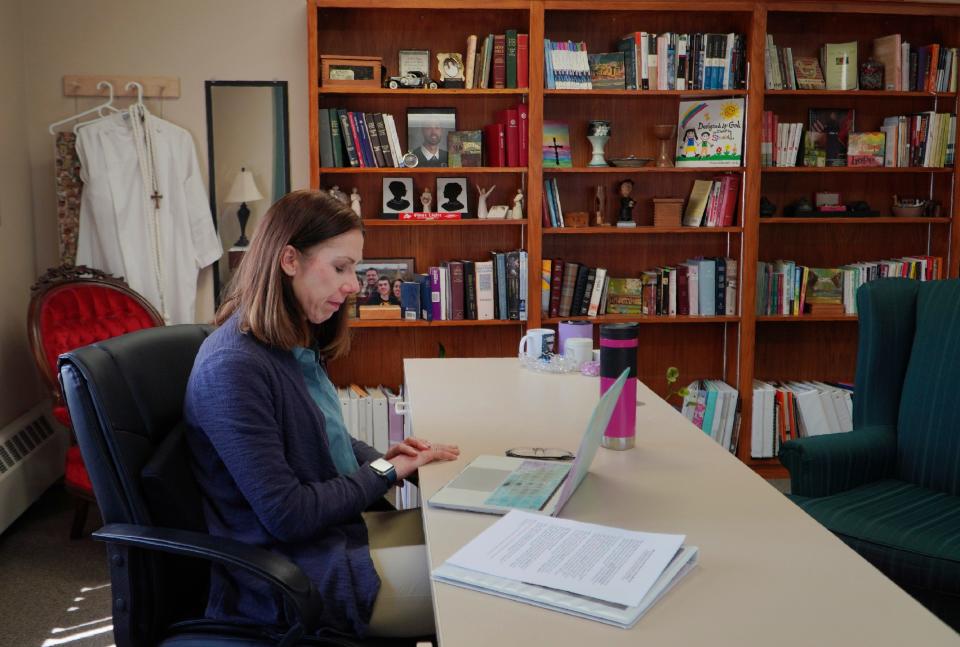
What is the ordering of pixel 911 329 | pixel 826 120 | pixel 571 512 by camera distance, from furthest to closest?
pixel 826 120
pixel 911 329
pixel 571 512

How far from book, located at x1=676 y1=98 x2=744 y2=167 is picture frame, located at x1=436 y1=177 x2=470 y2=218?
997 mm

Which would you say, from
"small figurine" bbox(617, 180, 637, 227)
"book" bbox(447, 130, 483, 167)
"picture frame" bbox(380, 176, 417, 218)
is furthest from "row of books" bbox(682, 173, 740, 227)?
"picture frame" bbox(380, 176, 417, 218)

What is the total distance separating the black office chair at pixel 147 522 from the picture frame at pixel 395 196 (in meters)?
2.65

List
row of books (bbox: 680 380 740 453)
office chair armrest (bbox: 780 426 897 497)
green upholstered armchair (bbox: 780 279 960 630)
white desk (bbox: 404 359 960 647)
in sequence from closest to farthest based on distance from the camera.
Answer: white desk (bbox: 404 359 960 647)
green upholstered armchair (bbox: 780 279 960 630)
office chair armrest (bbox: 780 426 897 497)
row of books (bbox: 680 380 740 453)

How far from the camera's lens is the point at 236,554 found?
4.72ft

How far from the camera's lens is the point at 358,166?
13.3 ft

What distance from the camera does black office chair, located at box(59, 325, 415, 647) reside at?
1.47m

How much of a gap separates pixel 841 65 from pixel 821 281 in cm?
99

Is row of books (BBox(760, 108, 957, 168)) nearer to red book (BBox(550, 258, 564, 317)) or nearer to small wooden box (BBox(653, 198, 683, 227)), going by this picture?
small wooden box (BBox(653, 198, 683, 227))

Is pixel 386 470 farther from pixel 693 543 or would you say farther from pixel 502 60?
pixel 502 60

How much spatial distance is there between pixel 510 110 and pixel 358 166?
721mm

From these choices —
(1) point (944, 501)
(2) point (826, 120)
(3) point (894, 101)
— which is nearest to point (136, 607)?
(1) point (944, 501)

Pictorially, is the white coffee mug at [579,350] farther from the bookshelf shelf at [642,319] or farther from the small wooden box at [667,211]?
the small wooden box at [667,211]

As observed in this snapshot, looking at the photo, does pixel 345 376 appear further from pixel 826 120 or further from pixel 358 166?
pixel 826 120
